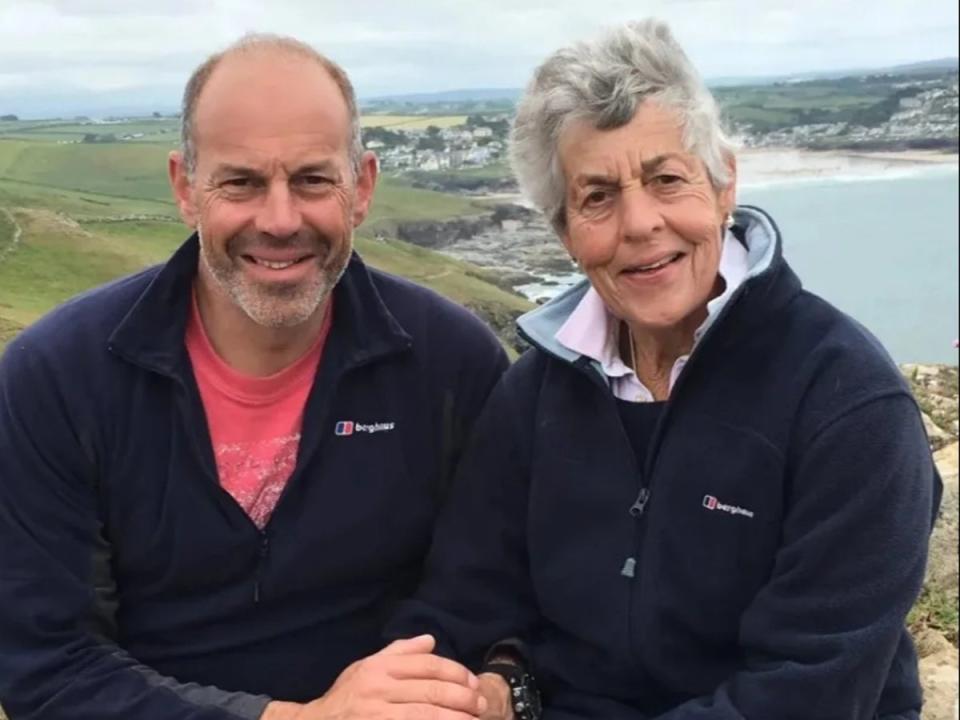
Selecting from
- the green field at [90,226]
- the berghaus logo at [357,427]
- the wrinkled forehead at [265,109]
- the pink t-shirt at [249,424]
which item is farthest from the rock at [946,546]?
the wrinkled forehead at [265,109]

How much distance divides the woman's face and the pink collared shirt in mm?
60

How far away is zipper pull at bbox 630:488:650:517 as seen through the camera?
95.5 inches

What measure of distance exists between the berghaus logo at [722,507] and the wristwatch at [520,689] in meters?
0.73

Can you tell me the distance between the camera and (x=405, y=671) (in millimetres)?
2561

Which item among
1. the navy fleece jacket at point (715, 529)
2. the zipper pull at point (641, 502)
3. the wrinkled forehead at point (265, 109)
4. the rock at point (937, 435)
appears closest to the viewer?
the navy fleece jacket at point (715, 529)

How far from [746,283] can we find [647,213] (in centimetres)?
27

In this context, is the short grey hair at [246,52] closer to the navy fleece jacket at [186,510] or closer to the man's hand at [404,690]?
the navy fleece jacket at [186,510]

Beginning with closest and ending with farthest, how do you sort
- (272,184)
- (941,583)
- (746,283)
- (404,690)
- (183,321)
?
(746,283)
(404,690)
(272,184)
(183,321)
(941,583)

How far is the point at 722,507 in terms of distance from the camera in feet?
7.63

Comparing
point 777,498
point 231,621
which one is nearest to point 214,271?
point 231,621

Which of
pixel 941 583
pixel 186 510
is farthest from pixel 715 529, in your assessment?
pixel 941 583

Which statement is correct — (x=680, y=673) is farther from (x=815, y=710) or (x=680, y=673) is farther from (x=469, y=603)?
(x=469, y=603)

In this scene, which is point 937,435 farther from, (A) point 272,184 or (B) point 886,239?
(A) point 272,184

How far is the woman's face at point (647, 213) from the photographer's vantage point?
2354 mm
